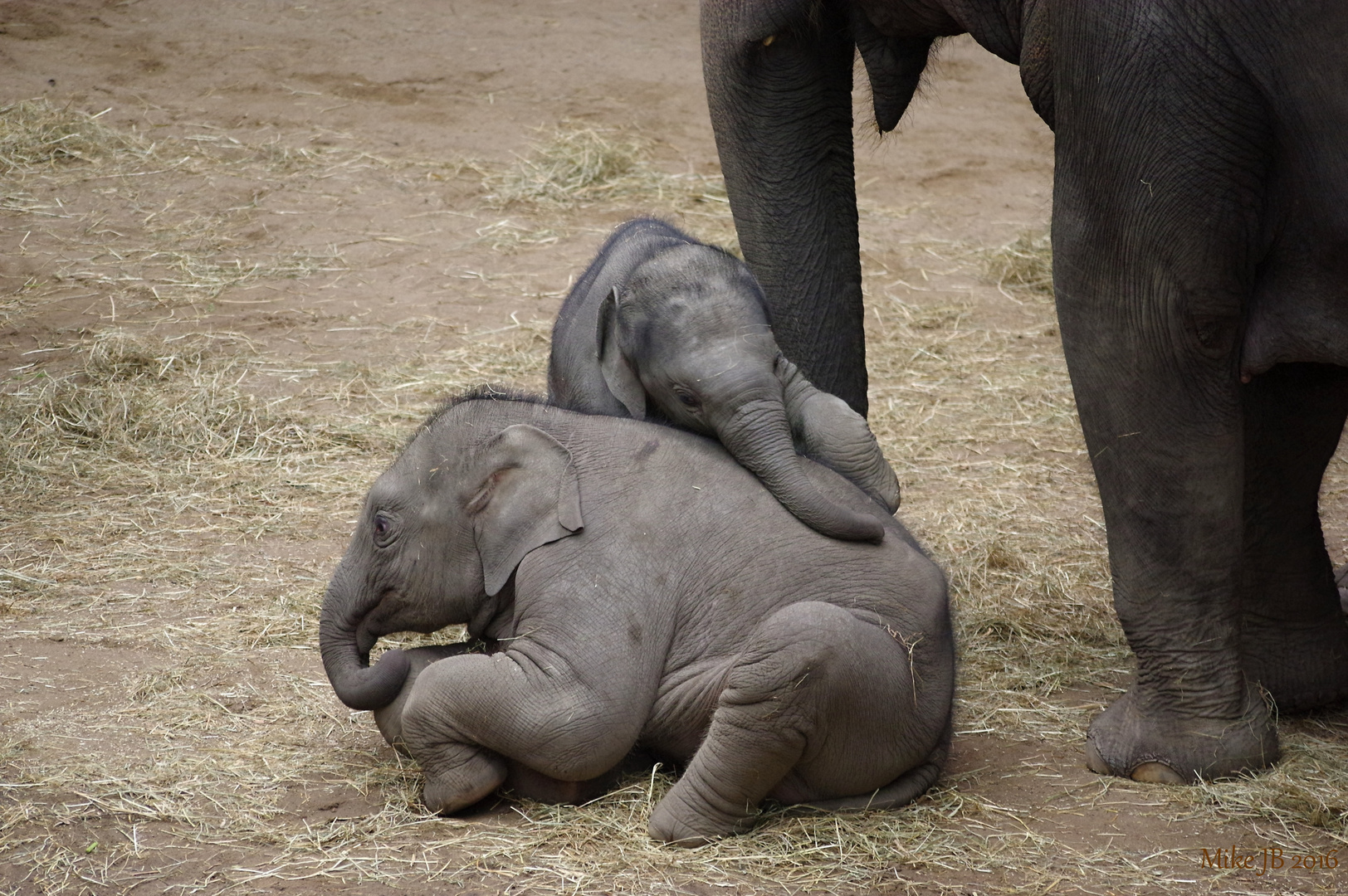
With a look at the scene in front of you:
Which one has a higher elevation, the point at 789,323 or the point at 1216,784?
the point at 789,323

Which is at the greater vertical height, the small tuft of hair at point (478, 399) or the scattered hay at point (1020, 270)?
the small tuft of hair at point (478, 399)

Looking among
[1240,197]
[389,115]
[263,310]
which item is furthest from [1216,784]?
[389,115]

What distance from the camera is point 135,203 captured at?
9.23 metres

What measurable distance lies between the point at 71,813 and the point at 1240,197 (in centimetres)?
298

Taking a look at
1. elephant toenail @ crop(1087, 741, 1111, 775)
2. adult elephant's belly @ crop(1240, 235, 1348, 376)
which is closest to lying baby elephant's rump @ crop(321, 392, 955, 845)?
elephant toenail @ crop(1087, 741, 1111, 775)

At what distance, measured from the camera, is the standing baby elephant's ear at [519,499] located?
3.65 meters

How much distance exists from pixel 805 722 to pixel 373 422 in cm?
392

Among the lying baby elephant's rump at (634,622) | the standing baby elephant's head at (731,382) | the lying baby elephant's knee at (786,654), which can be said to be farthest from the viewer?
the standing baby elephant's head at (731,382)

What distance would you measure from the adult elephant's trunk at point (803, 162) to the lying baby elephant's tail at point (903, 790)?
4.64 feet

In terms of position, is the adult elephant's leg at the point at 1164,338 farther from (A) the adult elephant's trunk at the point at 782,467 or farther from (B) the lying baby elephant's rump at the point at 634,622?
(A) the adult elephant's trunk at the point at 782,467

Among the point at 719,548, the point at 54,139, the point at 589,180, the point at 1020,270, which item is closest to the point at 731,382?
the point at 719,548

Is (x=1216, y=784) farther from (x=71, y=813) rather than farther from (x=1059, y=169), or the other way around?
(x=71, y=813)

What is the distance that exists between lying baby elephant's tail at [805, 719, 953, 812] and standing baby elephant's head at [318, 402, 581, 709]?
933mm
